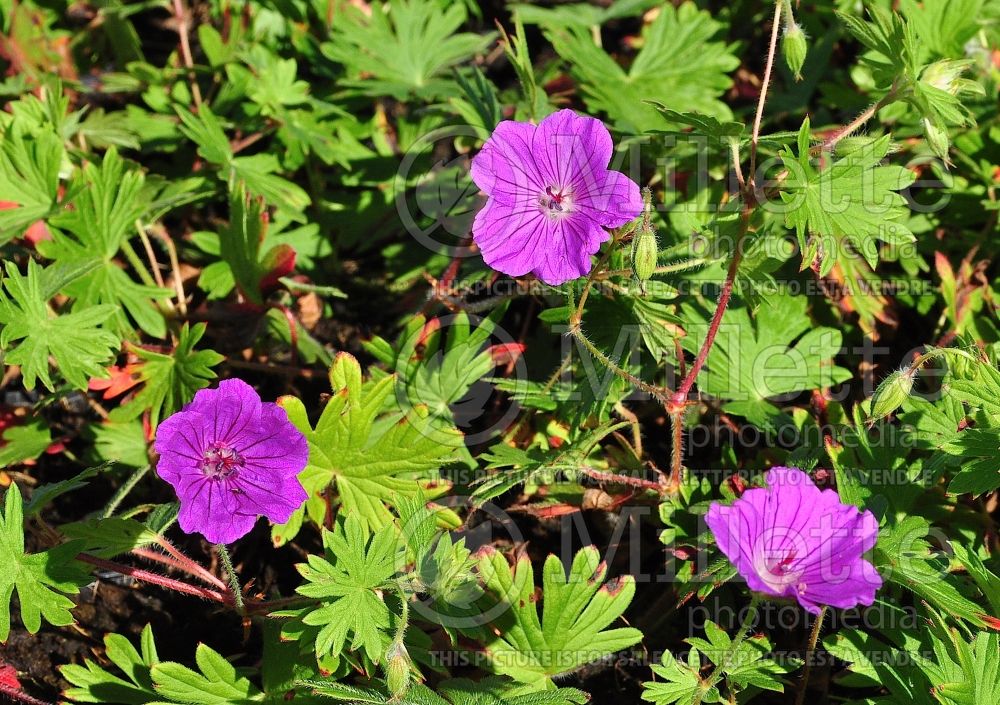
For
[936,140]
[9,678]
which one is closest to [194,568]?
[9,678]

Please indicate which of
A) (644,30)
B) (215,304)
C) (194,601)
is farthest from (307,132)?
(194,601)

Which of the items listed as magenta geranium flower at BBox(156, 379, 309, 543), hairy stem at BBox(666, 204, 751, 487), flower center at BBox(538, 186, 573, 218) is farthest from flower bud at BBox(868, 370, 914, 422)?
magenta geranium flower at BBox(156, 379, 309, 543)

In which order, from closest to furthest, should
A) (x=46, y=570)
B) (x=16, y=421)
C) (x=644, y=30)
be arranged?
(x=46, y=570) < (x=16, y=421) < (x=644, y=30)

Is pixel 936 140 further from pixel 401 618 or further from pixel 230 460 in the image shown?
pixel 230 460

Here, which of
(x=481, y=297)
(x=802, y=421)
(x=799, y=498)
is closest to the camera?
(x=799, y=498)

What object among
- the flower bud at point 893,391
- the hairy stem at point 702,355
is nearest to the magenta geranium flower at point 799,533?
the flower bud at point 893,391

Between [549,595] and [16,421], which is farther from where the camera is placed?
[16,421]

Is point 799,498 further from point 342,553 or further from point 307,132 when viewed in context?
point 307,132

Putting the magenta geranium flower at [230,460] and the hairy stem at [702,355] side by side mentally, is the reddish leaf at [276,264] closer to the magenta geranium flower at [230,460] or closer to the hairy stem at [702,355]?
the magenta geranium flower at [230,460]
